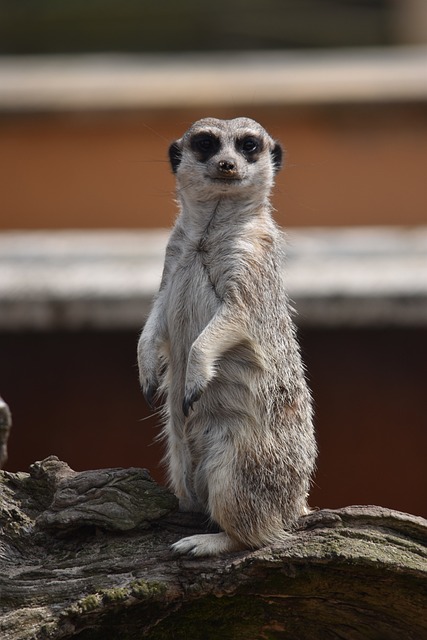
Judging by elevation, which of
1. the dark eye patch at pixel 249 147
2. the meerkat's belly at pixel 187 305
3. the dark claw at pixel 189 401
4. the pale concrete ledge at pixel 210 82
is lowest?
the dark claw at pixel 189 401

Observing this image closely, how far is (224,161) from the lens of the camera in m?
3.35

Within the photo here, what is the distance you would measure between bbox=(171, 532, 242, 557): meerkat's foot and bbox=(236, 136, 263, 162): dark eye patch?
1045mm

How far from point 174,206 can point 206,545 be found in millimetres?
5790

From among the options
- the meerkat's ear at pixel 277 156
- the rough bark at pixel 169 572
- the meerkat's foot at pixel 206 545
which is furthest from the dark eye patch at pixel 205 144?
the meerkat's foot at pixel 206 545

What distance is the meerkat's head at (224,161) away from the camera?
3.39 metres

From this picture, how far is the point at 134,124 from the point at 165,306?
5643 mm

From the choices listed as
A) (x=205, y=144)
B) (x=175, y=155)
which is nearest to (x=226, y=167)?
(x=205, y=144)

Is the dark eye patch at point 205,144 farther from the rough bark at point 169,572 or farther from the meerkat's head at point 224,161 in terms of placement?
the rough bark at point 169,572

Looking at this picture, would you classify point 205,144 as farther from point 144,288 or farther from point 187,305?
point 144,288

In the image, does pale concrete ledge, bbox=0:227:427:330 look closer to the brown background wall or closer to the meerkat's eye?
the meerkat's eye

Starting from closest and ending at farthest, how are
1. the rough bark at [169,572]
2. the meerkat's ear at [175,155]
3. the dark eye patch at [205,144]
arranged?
the rough bark at [169,572] → the dark eye patch at [205,144] → the meerkat's ear at [175,155]

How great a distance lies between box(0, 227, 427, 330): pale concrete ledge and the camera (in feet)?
18.2

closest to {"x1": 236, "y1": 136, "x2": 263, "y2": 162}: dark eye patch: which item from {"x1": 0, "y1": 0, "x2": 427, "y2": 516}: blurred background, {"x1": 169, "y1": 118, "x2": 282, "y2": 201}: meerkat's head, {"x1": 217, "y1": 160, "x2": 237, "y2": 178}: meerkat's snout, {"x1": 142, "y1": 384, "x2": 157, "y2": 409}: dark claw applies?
{"x1": 169, "y1": 118, "x2": 282, "y2": 201}: meerkat's head

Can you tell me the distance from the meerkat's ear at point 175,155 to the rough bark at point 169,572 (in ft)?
A: 3.10
